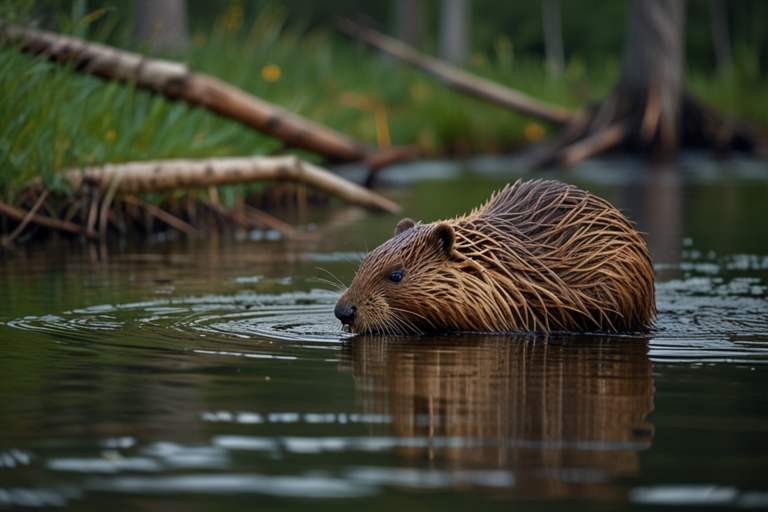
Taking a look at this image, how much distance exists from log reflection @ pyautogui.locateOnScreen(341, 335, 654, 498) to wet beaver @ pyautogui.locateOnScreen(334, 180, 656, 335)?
7.0 inches

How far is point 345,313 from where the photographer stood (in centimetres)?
521

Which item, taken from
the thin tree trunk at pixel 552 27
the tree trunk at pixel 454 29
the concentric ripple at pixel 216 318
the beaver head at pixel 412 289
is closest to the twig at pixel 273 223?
the concentric ripple at pixel 216 318

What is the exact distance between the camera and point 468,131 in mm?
22094

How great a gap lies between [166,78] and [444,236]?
5189 mm

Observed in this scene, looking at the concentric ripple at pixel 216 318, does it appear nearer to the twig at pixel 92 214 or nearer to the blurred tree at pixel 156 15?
the twig at pixel 92 214

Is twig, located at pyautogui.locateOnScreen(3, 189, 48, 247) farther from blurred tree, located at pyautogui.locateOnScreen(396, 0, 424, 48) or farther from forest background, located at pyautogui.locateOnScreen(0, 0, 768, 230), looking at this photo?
blurred tree, located at pyautogui.locateOnScreen(396, 0, 424, 48)

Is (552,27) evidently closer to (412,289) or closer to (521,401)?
(412,289)

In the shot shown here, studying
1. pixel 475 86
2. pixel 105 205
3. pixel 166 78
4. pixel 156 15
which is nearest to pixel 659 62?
pixel 475 86

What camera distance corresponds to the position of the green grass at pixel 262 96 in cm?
833

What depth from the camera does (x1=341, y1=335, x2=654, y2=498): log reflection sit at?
294 cm

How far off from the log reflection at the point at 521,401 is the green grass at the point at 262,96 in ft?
13.9

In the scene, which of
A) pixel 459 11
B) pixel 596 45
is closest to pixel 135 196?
pixel 459 11

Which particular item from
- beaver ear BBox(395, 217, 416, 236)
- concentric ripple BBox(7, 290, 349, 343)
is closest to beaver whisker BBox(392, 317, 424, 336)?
concentric ripple BBox(7, 290, 349, 343)

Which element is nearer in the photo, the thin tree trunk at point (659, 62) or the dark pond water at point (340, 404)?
the dark pond water at point (340, 404)
